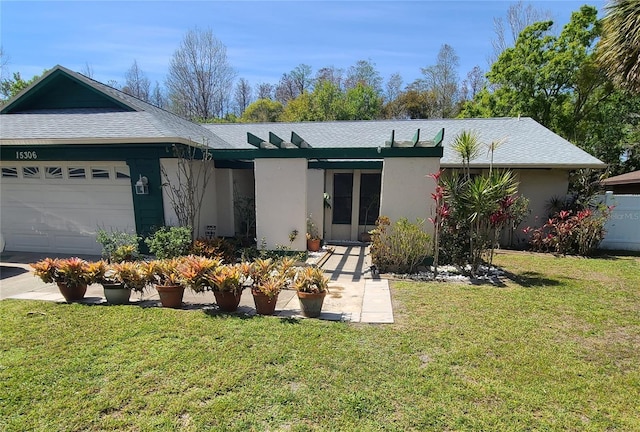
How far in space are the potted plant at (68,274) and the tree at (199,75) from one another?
28.3 m

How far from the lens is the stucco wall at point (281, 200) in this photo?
7889mm

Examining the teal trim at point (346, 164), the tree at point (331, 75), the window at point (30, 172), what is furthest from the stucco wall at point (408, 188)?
the tree at point (331, 75)

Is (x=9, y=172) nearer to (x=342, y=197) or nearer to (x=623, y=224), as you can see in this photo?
(x=342, y=197)

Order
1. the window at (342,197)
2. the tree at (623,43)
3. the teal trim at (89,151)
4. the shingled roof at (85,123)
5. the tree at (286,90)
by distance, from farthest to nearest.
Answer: the tree at (286,90) < the window at (342,197) < the teal trim at (89,151) < the shingled roof at (85,123) < the tree at (623,43)

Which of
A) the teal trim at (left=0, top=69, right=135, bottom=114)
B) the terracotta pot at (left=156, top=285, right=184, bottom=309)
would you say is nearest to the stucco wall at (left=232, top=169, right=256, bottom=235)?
the teal trim at (left=0, top=69, right=135, bottom=114)

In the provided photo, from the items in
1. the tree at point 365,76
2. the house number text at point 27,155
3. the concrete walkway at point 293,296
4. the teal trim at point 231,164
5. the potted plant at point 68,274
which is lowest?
the concrete walkway at point 293,296

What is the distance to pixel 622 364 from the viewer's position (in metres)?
3.65

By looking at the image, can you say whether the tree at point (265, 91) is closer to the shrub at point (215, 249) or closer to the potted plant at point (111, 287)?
the shrub at point (215, 249)

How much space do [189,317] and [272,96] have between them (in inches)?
1455

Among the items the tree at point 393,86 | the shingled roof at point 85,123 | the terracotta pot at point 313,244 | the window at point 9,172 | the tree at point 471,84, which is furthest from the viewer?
the tree at point 393,86

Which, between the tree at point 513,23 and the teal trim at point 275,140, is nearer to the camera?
the teal trim at point 275,140

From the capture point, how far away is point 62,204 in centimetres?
895

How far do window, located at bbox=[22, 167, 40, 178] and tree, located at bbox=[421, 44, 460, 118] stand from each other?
29.6 metres

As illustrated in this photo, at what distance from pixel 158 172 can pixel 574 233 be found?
12241 millimetres
